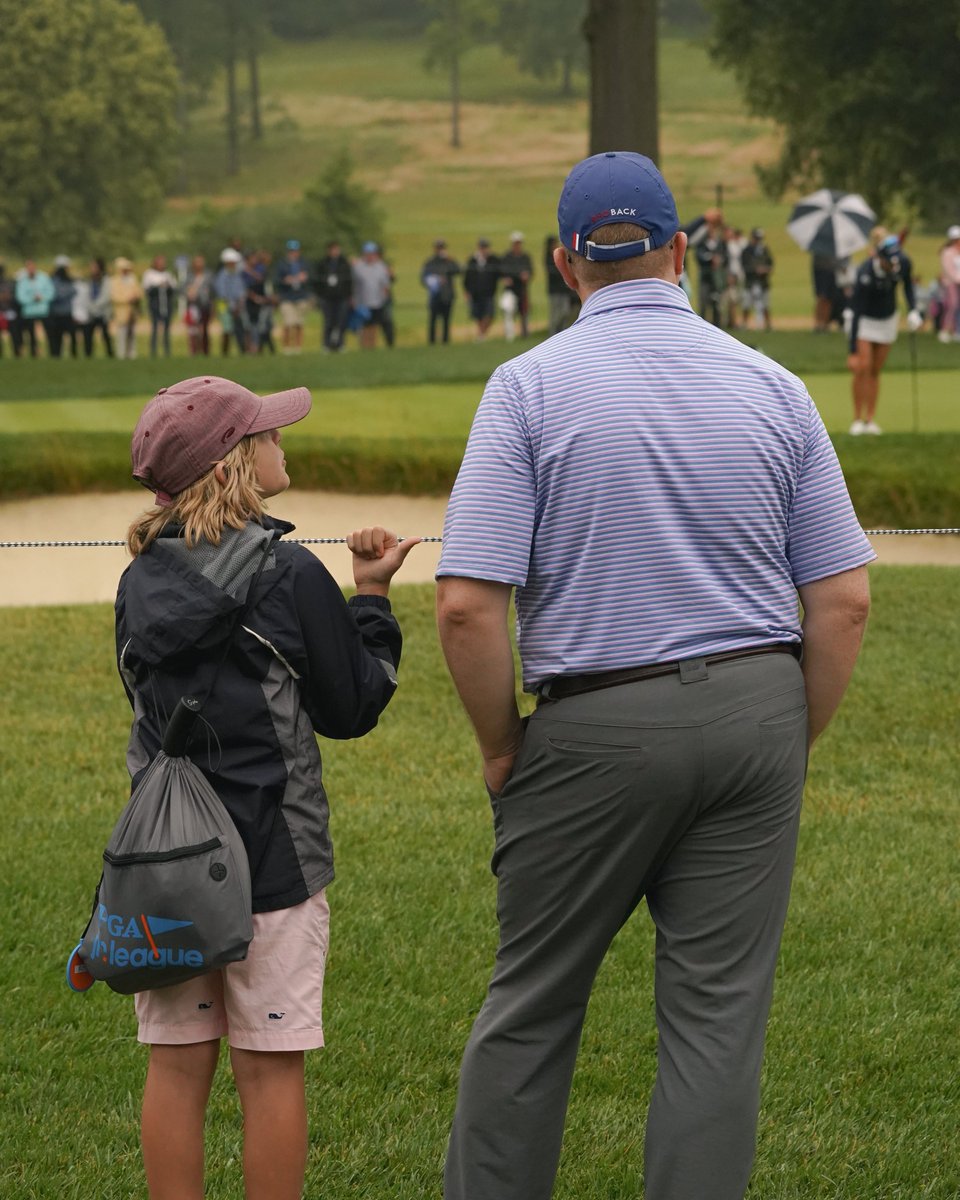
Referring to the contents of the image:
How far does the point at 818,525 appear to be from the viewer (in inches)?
117

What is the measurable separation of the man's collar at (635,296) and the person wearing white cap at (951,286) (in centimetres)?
2768

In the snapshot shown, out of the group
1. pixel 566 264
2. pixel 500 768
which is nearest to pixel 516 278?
pixel 566 264

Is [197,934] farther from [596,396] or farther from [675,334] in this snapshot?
[675,334]

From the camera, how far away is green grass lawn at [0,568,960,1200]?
374 centimetres

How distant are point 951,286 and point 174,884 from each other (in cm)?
2966

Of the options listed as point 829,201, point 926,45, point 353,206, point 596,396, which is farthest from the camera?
point 353,206

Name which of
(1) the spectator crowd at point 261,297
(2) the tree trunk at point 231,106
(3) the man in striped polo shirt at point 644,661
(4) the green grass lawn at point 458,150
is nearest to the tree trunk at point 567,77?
(4) the green grass lawn at point 458,150

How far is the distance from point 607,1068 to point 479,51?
11753cm

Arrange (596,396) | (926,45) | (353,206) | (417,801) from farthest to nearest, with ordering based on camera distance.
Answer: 1. (353,206)
2. (926,45)
3. (417,801)
4. (596,396)

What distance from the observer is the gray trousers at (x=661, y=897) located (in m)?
2.84

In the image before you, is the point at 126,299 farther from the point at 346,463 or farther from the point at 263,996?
the point at 263,996

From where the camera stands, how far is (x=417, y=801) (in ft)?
20.7

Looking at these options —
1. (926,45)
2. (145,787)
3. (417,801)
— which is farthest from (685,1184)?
(926,45)

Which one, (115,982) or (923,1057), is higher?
(115,982)
